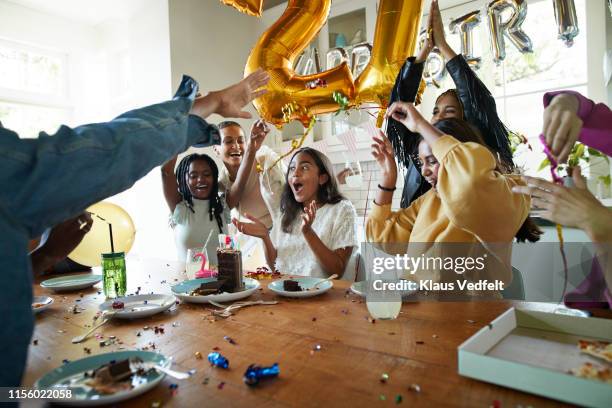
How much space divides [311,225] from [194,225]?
673mm

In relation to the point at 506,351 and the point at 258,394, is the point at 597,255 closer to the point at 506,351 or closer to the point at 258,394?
the point at 506,351

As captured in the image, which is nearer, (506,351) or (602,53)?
(506,351)

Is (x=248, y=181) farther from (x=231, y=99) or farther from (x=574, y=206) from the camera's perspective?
(x=574, y=206)

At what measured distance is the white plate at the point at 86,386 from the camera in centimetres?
61

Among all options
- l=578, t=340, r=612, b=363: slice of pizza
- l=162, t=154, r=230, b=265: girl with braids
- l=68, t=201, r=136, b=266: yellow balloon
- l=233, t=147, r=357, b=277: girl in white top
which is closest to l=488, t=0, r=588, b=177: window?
l=233, t=147, r=357, b=277: girl in white top

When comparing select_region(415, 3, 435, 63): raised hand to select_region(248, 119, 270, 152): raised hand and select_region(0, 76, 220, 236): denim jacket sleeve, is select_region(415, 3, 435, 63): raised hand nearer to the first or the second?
select_region(248, 119, 270, 152): raised hand

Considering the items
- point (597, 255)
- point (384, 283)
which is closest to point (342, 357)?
point (384, 283)

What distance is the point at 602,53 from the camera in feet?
7.64

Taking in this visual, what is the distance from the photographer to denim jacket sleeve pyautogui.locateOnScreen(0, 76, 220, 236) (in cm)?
53

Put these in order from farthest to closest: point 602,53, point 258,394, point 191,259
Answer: point 602,53 → point 191,259 → point 258,394

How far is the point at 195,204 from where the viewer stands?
7.31ft

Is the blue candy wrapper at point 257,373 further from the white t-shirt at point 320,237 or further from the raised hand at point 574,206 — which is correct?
the white t-shirt at point 320,237

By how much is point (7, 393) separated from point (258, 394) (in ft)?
1.11

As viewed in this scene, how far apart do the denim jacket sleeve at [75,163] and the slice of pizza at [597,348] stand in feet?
2.69
